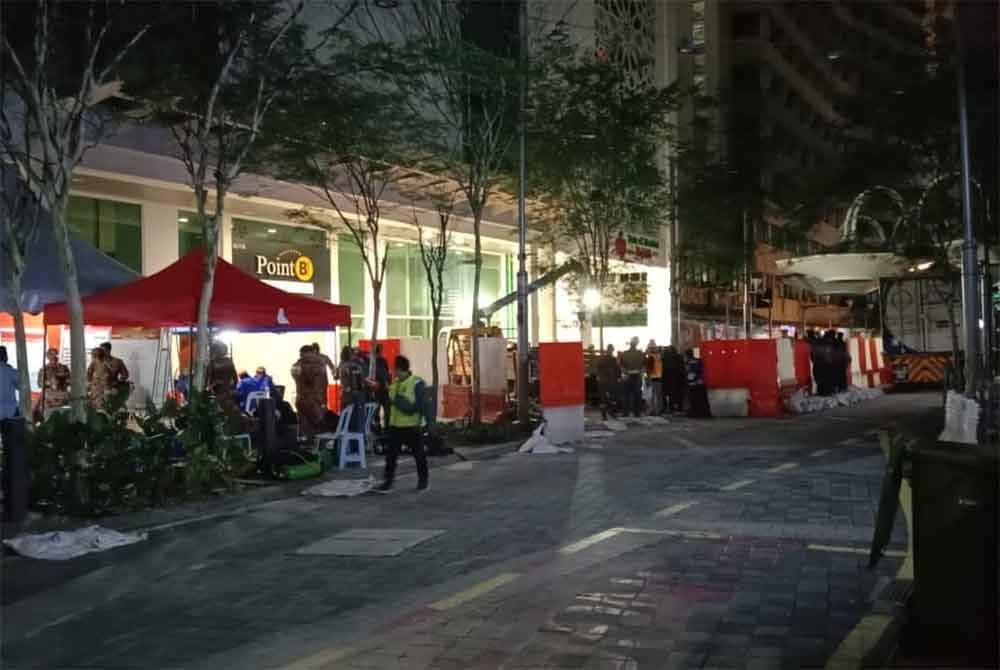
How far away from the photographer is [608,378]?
72.4 ft

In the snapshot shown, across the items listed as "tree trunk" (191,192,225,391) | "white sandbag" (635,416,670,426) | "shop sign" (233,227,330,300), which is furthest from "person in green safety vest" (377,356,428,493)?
"shop sign" (233,227,330,300)

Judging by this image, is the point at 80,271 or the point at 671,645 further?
the point at 80,271

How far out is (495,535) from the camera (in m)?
9.23

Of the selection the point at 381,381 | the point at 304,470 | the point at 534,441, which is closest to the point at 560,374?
the point at 534,441

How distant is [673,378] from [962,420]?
10.7 meters

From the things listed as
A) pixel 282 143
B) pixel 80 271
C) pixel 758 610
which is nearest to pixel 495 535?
pixel 758 610

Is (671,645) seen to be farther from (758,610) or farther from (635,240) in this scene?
(635,240)

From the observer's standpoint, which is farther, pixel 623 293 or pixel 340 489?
pixel 623 293

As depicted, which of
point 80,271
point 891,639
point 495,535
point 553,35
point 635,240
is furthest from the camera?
point 635,240

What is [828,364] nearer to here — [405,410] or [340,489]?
[405,410]

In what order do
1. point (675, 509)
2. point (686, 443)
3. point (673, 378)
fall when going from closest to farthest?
point (675, 509) → point (686, 443) → point (673, 378)

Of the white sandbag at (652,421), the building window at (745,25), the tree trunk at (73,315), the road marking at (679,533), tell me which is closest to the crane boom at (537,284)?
the white sandbag at (652,421)

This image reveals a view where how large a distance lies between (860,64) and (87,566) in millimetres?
18017

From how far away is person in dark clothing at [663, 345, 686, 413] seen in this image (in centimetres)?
2298
